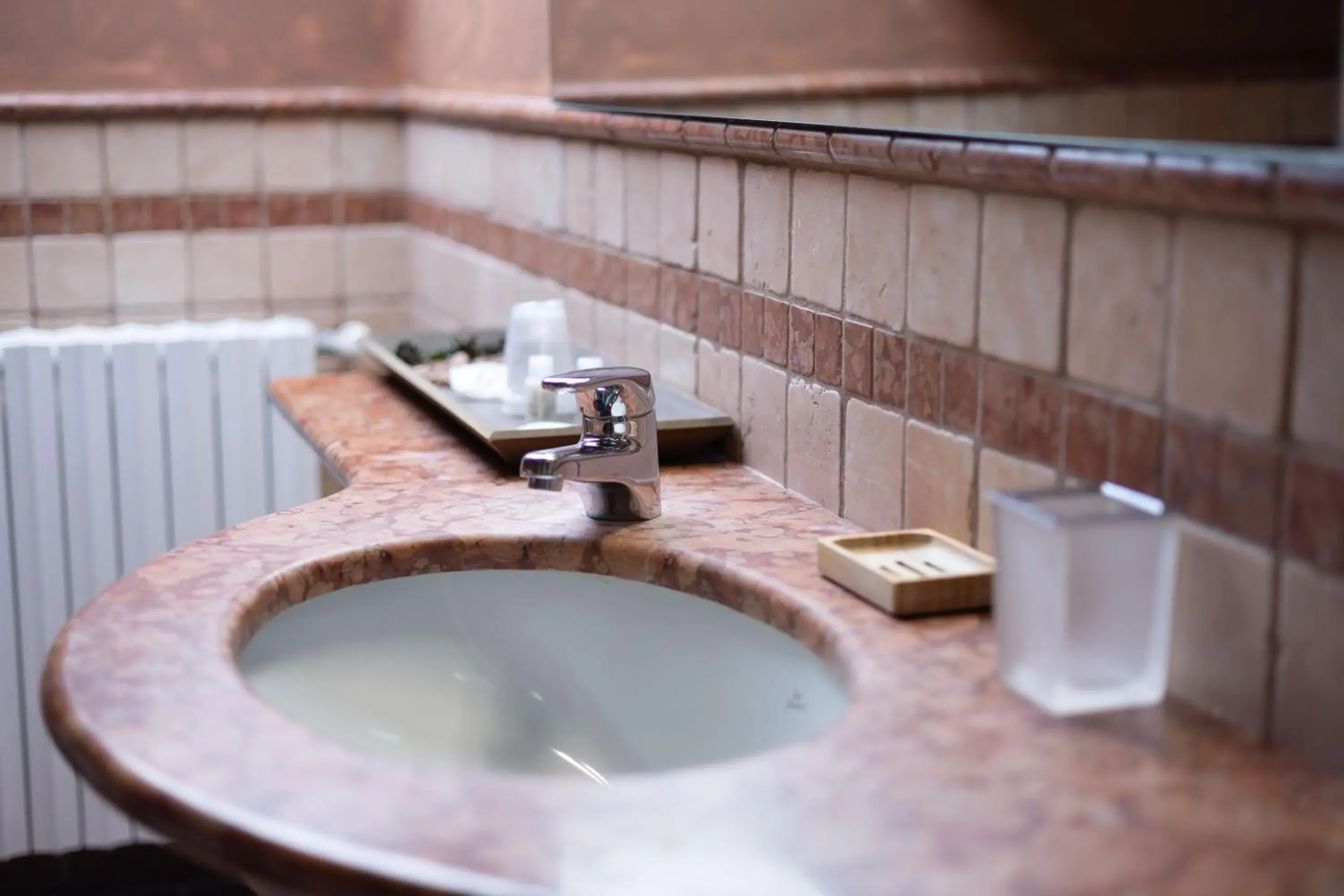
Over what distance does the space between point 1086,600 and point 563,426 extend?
2.50 ft

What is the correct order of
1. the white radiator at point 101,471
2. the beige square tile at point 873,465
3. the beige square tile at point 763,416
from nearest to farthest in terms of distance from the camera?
the beige square tile at point 873,465
the beige square tile at point 763,416
the white radiator at point 101,471

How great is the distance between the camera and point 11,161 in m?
2.65

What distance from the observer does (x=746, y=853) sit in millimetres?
771

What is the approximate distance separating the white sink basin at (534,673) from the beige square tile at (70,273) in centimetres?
166

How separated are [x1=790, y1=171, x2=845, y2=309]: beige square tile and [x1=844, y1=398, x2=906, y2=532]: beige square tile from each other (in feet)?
0.37

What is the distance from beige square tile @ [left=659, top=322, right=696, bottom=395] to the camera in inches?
68.3

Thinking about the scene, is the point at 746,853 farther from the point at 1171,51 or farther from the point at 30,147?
the point at 30,147

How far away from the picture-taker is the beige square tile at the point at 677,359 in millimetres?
1734

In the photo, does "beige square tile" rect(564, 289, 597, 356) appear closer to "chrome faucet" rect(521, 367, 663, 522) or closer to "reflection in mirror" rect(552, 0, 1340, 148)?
"reflection in mirror" rect(552, 0, 1340, 148)

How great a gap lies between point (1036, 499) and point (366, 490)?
748 mm

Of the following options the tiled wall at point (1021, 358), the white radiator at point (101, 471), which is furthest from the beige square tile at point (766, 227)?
the white radiator at point (101, 471)

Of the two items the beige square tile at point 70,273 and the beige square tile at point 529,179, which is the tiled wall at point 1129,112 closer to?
the beige square tile at point 529,179

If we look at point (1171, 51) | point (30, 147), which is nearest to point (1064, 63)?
point (1171, 51)

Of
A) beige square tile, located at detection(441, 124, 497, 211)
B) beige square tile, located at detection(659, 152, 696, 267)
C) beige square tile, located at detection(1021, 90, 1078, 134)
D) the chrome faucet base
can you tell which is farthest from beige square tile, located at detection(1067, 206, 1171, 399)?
beige square tile, located at detection(441, 124, 497, 211)
